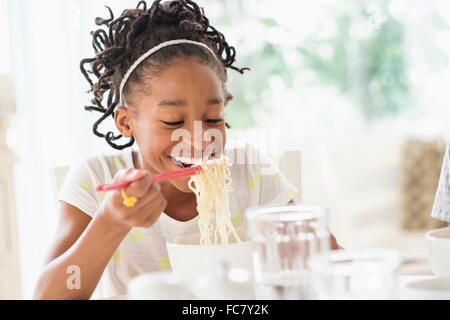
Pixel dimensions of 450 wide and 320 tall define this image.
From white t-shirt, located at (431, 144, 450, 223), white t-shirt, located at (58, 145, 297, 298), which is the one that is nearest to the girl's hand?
white t-shirt, located at (58, 145, 297, 298)

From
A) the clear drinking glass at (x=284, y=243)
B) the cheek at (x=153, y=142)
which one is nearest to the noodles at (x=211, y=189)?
the cheek at (x=153, y=142)

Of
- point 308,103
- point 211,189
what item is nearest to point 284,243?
point 211,189

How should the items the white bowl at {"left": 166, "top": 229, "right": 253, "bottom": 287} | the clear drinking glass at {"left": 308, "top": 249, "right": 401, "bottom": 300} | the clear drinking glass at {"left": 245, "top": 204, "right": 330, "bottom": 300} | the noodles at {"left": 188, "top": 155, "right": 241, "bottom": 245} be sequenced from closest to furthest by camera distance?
the clear drinking glass at {"left": 308, "top": 249, "right": 401, "bottom": 300} → the clear drinking glass at {"left": 245, "top": 204, "right": 330, "bottom": 300} → the white bowl at {"left": 166, "top": 229, "right": 253, "bottom": 287} → the noodles at {"left": 188, "top": 155, "right": 241, "bottom": 245}

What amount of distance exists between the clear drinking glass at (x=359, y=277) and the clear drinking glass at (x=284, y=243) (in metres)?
0.09

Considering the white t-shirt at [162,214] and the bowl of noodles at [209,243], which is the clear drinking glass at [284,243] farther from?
the white t-shirt at [162,214]

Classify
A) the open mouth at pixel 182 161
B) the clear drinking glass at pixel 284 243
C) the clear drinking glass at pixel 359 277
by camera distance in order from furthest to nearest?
the open mouth at pixel 182 161 < the clear drinking glass at pixel 284 243 < the clear drinking glass at pixel 359 277

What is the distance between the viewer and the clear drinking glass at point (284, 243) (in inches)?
29.5

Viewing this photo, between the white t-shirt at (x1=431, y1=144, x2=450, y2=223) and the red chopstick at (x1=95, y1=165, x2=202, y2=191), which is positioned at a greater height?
the red chopstick at (x1=95, y1=165, x2=202, y2=191)

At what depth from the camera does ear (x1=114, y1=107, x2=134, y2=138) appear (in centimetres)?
132

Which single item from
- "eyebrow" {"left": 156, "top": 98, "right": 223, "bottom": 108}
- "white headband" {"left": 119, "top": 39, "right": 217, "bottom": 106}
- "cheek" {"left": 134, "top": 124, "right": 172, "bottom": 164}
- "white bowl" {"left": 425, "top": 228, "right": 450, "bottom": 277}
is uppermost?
"white headband" {"left": 119, "top": 39, "right": 217, "bottom": 106}

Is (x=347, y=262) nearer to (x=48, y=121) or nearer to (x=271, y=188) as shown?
(x=271, y=188)

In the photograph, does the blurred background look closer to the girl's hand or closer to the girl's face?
the girl's face

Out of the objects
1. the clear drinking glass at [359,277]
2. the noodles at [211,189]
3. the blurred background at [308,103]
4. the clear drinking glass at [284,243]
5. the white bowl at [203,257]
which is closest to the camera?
the clear drinking glass at [359,277]
